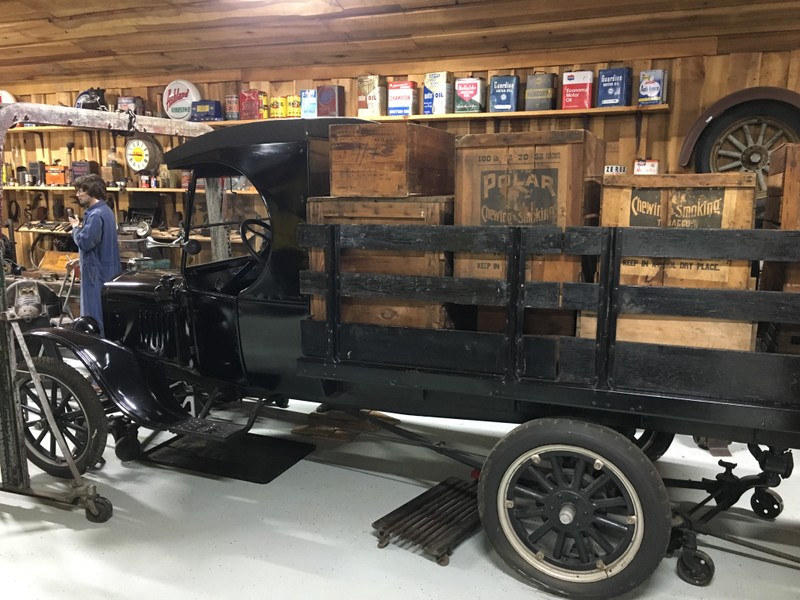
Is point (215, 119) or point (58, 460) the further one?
point (215, 119)

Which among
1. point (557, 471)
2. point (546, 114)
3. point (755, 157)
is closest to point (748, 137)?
point (755, 157)

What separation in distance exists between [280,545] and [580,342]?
1.58m

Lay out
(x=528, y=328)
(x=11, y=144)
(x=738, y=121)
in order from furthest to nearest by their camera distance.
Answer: (x=11, y=144) < (x=738, y=121) < (x=528, y=328)

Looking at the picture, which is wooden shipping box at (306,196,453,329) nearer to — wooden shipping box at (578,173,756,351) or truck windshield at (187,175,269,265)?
wooden shipping box at (578,173,756,351)

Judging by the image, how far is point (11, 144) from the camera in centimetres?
779

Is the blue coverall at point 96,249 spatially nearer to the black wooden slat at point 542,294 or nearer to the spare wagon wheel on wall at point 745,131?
the black wooden slat at point 542,294

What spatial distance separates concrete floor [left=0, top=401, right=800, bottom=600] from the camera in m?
2.54

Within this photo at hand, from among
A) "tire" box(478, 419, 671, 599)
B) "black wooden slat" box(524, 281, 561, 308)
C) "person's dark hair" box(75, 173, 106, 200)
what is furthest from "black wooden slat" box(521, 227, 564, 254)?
"person's dark hair" box(75, 173, 106, 200)

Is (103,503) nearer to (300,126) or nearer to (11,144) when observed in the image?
(300,126)

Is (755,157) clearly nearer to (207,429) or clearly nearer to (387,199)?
(387,199)

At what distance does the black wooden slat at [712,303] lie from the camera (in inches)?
82.5

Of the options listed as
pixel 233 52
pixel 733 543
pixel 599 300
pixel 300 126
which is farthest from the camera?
pixel 233 52

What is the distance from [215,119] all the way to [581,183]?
4.98 meters

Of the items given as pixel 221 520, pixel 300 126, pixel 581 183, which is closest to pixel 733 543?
pixel 581 183
